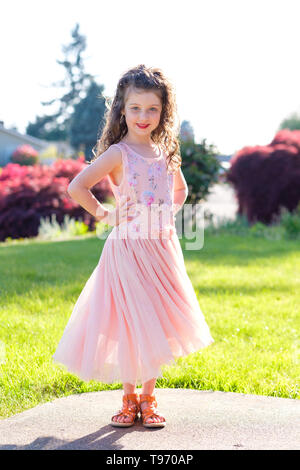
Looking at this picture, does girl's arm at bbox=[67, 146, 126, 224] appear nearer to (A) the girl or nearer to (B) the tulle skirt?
(A) the girl

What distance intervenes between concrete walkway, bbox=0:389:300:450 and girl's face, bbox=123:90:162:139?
52.1 inches

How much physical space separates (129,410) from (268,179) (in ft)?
31.2

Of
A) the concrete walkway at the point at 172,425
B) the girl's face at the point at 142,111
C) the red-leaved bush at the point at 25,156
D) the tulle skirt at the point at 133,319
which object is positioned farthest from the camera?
the red-leaved bush at the point at 25,156

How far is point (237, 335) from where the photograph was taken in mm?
4363

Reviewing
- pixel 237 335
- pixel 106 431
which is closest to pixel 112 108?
pixel 106 431

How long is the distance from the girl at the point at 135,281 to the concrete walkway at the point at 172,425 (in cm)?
12

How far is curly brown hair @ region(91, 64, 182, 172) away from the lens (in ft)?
9.06

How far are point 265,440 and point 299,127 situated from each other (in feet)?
99.1

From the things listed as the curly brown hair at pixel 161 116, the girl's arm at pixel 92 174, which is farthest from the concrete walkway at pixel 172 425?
the curly brown hair at pixel 161 116

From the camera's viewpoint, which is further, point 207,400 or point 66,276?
point 66,276

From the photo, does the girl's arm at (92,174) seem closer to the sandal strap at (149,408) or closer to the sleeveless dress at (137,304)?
the sleeveless dress at (137,304)

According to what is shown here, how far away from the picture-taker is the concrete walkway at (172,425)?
2.48 m

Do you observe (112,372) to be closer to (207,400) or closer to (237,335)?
(207,400)

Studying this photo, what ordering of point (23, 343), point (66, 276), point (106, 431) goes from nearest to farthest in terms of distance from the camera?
1. point (106, 431)
2. point (23, 343)
3. point (66, 276)
